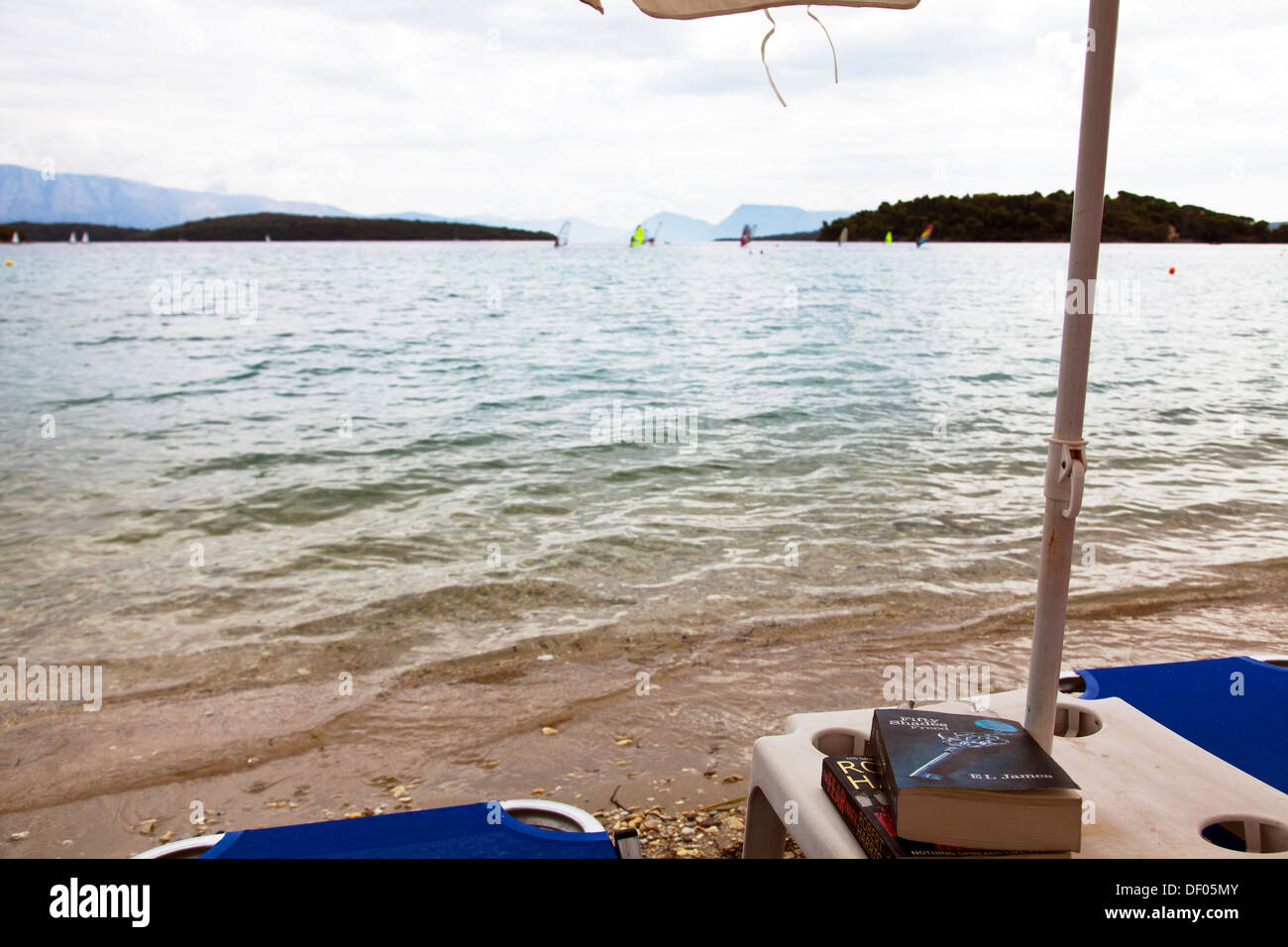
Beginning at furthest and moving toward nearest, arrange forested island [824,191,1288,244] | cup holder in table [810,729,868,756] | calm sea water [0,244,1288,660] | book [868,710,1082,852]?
forested island [824,191,1288,244] → calm sea water [0,244,1288,660] → cup holder in table [810,729,868,756] → book [868,710,1082,852]

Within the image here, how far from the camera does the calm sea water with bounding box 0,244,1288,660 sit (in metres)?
5.90

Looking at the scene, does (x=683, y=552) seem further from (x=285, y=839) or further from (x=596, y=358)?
(x=596, y=358)

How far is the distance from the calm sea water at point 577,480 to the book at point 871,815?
359cm

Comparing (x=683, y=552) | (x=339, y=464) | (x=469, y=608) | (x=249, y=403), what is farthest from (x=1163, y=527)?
(x=249, y=403)

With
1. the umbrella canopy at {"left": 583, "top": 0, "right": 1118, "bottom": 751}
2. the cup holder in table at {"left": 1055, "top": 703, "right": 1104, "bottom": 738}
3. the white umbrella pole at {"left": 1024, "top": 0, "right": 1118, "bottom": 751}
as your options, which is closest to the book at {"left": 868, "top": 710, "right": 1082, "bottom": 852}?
the umbrella canopy at {"left": 583, "top": 0, "right": 1118, "bottom": 751}

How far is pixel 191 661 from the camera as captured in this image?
16.5ft

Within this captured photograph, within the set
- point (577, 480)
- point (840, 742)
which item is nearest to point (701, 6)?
point (840, 742)

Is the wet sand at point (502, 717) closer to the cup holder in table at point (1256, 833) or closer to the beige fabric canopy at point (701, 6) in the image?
the cup holder in table at point (1256, 833)

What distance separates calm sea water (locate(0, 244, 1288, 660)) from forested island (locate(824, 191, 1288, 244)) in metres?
70.9

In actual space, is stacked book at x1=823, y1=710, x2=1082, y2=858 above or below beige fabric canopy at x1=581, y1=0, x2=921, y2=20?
below

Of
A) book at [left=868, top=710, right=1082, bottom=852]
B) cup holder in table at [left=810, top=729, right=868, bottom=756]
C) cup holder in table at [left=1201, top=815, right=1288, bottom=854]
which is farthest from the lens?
cup holder in table at [left=810, top=729, right=868, bottom=756]

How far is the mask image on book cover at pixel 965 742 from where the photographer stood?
1505mm

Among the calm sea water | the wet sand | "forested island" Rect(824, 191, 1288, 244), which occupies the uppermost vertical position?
"forested island" Rect(824, 191, 1288, 244)

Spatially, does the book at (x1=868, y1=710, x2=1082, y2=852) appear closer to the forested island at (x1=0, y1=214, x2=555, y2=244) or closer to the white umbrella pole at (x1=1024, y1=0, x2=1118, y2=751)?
the white umbrella pole at (x1=1024, y1=0, x2=1118, y2=751)
